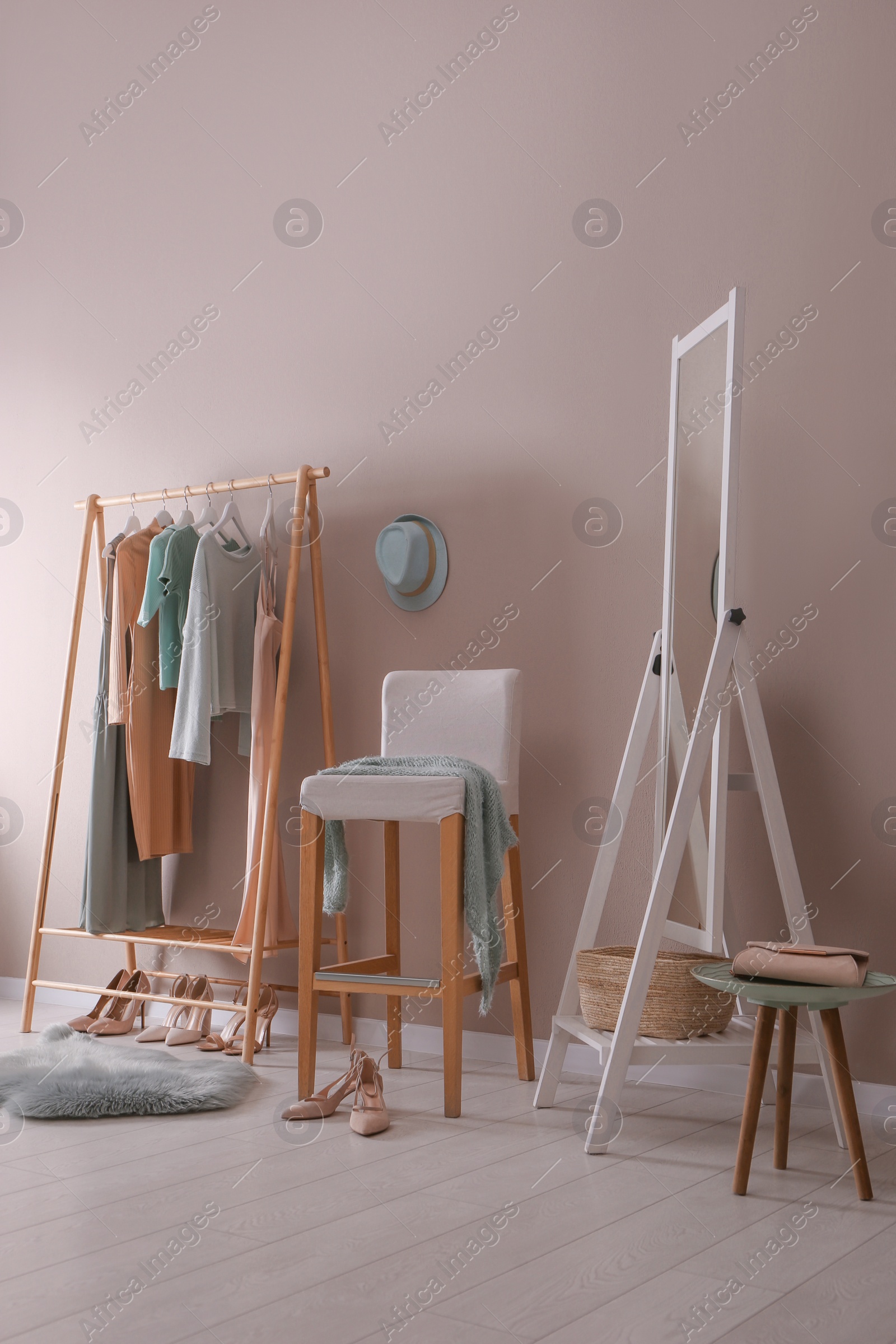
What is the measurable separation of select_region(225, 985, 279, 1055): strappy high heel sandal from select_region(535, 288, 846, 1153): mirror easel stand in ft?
2.77

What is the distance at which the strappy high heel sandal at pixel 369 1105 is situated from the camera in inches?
88.3

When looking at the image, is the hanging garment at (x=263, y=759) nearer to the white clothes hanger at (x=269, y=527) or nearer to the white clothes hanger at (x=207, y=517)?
the white clothes hanger at (x=269, y=527)

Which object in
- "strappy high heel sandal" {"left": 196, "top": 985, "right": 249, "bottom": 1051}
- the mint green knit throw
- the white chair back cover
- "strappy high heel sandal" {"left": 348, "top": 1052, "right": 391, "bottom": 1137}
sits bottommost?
"strappy high heel sandal" {"left": 348, "top": 1052, "right": 391, "bottom": 1137}

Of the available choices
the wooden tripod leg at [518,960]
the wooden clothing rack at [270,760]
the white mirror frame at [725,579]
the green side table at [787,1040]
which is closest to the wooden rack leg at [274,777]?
the wooden clothing rack at [270,760]

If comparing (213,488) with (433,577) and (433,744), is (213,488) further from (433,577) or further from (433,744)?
(433,744)

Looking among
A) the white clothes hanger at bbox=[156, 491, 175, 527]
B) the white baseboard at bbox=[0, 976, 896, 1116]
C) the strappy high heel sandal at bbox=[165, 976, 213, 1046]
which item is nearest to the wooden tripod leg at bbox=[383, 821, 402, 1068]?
the white baseboard at bbox=[0, 976, 896, 1116]

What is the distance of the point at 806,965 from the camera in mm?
1887

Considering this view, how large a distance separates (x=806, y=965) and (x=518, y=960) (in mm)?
956

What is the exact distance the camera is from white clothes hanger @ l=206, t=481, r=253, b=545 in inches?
129

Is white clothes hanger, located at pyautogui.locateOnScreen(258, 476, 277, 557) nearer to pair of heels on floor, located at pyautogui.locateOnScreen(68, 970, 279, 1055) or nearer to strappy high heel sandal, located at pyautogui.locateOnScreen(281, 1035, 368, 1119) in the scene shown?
pair of heels on floor, located at pyautogui.locateOnScreen(68, 970, 279, 1055)

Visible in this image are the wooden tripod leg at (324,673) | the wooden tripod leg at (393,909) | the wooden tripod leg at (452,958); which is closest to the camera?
the wooden tripod leg at (452,958)

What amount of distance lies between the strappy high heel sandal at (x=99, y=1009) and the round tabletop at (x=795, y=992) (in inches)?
78.9

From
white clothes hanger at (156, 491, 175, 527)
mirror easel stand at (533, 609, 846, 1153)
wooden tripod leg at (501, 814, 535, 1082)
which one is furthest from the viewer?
white clothes hanger at (156, 491, 175, 527)

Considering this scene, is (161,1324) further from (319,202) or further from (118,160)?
(118,160)
